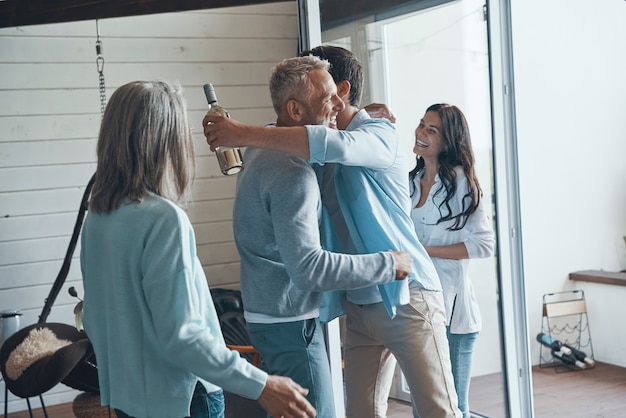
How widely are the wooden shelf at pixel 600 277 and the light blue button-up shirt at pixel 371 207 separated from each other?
321 centimetres

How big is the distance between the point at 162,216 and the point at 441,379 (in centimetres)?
108

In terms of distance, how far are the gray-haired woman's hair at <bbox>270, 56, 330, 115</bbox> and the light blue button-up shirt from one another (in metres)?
0.18

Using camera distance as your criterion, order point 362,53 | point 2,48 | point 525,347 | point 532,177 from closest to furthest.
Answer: point 525,347, point 362,53, point 2,48, point 532,177

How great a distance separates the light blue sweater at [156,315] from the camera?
1542 mm

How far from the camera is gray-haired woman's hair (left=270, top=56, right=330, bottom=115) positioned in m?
2.16

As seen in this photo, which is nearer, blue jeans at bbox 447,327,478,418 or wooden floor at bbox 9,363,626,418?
blue jeans at bbox 447,327,478,418

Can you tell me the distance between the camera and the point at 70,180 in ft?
16.5

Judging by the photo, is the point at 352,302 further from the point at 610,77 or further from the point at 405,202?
the point at 610,77

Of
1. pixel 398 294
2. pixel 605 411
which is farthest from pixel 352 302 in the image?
pixel 605 411

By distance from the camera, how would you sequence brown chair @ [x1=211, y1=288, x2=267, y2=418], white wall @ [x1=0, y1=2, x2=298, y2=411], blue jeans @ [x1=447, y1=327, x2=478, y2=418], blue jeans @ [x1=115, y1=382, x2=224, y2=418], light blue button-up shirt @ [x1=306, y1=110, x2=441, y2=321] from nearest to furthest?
blue jeans @ [x1=115, y1=382, x2=224, y2=418] → light blue button-up shirt @ [x1=306, y1=110, x2=441, y2=321] → blue jeans @ [x1=447, y1=327, x2=478, y2=418] → brown chair @ [x1=211, y1=288, x2=267, y2=418] → white wall @ [x1=0, y1=2, x2=298, y2=411]

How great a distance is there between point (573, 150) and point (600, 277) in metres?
0.89

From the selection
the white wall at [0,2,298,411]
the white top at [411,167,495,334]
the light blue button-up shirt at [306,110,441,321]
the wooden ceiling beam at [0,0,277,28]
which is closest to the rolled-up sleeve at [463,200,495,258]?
the white top at [411,167,495,334]

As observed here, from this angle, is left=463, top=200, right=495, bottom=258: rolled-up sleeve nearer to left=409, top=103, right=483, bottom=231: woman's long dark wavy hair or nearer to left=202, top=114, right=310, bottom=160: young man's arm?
left=409, top=103, right=483, bottom=231: woman's long dark wavy hair

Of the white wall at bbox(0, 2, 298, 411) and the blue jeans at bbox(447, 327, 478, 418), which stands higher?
the white wall at bbox(0, 2, 298, 411)
